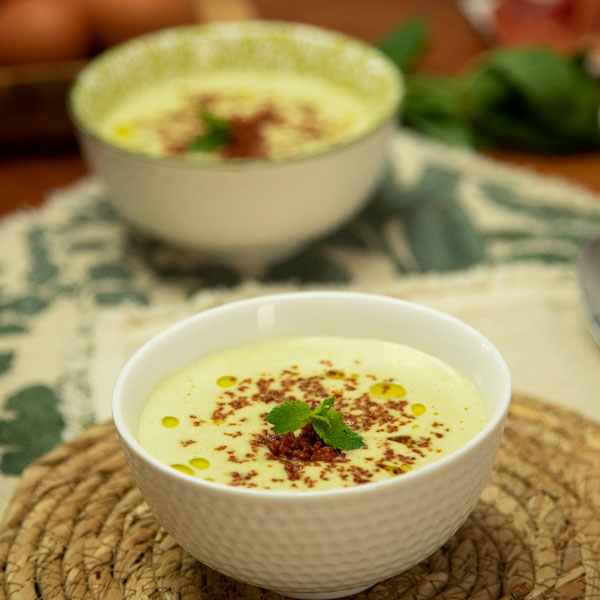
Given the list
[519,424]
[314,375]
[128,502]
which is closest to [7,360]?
[128,502]

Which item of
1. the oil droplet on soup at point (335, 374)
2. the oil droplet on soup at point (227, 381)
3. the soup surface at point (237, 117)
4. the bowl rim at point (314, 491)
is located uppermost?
the bowl rim at point (314, 491)

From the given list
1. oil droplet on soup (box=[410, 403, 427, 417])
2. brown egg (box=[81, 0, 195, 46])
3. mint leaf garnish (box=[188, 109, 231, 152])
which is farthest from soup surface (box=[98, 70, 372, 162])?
oil droplet on soup (box=[410, 403, 427, 417])

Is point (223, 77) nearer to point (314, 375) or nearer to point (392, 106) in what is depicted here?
point (392, 106)

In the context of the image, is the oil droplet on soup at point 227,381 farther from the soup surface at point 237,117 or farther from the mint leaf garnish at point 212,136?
the mint leaf garnish at point 212,136

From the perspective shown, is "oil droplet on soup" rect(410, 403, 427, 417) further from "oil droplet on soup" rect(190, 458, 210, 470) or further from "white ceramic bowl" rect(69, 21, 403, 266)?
"white ceramic bowl" rect(69, 21, 403, 266)

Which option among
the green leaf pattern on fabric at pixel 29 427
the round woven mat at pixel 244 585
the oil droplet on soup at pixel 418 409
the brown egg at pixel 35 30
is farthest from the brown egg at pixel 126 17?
the oil droplet on soup at pixel 418 409

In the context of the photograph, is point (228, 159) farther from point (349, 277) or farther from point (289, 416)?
point (289, 416)
